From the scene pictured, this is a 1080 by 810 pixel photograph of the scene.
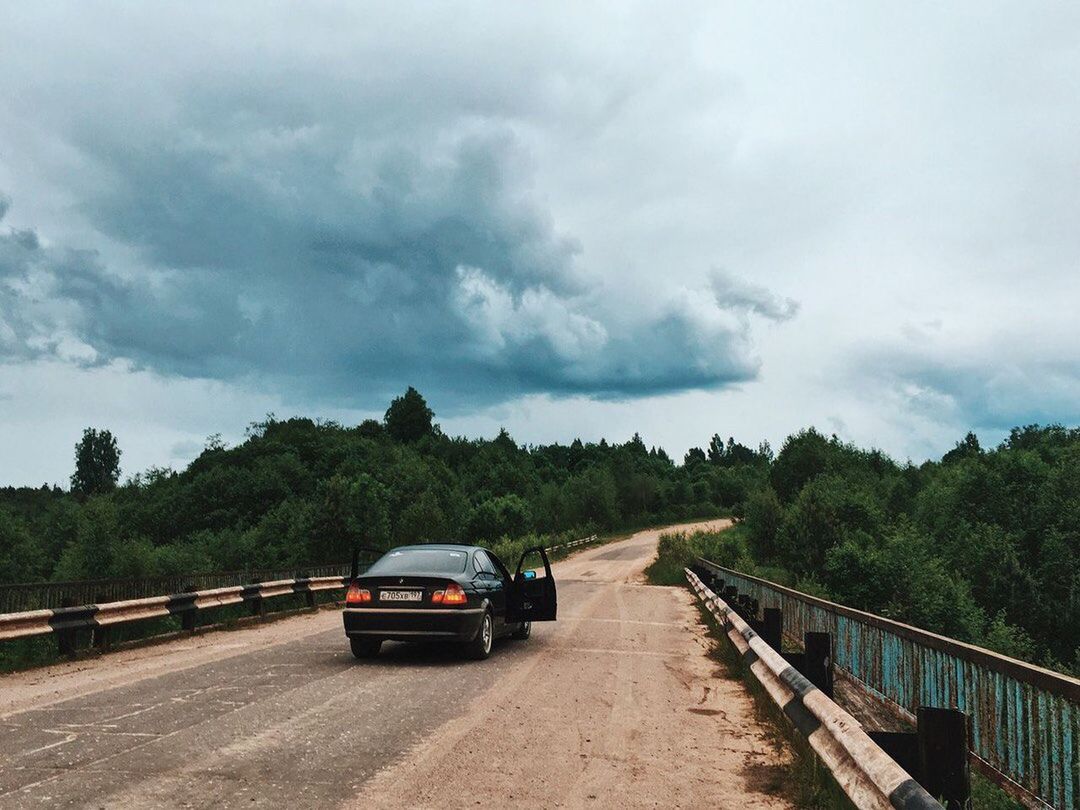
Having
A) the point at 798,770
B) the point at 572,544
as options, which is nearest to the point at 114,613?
the point at 798,770

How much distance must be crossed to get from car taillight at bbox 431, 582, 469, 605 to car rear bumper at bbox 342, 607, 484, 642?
87 millimetres

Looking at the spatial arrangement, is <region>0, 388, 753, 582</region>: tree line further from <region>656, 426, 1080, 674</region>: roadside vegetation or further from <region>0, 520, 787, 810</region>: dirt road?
<region>0, 520, 787, 810</region>: dirt road

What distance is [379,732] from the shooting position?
6617 millimetres

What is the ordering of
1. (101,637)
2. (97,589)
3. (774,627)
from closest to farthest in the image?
(774,627) < (101,637) < (97,589)

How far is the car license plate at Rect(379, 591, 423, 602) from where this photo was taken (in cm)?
1072

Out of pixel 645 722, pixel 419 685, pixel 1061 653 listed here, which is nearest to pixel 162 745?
pixel 419 685

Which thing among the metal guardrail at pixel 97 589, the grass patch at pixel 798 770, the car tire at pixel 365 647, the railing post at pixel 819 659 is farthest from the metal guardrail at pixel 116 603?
the railing post at pixel 819 659

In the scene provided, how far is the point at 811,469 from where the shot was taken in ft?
310

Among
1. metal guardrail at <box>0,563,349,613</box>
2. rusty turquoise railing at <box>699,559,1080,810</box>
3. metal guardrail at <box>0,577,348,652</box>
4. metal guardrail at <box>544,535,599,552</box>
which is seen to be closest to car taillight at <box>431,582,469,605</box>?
rusty turquoise railing at <box>699,559,1080,810</box>

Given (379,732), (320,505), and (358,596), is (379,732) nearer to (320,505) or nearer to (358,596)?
(358,596)

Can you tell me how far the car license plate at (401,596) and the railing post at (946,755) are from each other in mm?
7711

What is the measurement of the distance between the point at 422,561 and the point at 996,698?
754cm

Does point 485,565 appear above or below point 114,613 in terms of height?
above

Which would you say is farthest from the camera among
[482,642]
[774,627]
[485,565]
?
[485,565]
